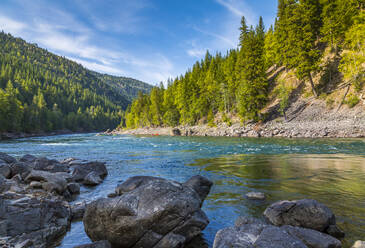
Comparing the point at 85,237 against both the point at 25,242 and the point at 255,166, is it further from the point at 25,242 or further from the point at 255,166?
the point at 255,166

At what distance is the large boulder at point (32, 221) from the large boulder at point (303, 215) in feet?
17.7

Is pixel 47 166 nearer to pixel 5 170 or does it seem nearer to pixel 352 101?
pixel 5 170

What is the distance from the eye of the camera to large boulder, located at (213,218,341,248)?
3.31 meters

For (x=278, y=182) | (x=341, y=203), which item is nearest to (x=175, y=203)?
(x=341, y=203)

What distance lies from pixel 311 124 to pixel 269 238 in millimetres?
32054

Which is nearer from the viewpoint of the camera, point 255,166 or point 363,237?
point 363,237

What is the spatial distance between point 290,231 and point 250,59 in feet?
140

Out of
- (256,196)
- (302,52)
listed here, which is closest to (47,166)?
(256,196)

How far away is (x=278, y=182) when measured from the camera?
8578 mm

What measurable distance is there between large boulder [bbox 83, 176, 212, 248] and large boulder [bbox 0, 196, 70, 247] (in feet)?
2.56

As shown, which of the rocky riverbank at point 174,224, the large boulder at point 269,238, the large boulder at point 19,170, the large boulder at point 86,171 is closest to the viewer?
the large boulder at point 269,238

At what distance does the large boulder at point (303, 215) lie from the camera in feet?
14.9

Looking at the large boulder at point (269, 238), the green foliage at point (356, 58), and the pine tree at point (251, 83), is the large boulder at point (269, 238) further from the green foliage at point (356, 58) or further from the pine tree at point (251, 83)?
the pine tree at point (251, 83)

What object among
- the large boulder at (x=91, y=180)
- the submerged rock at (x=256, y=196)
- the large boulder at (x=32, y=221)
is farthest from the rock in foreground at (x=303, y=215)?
the large boulder at (x=91, y=180)
